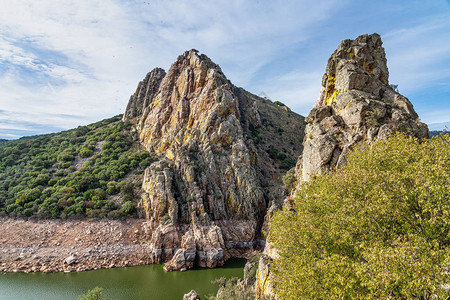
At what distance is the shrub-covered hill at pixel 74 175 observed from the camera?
47562 mm

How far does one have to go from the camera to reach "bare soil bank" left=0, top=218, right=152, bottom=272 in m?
37.4

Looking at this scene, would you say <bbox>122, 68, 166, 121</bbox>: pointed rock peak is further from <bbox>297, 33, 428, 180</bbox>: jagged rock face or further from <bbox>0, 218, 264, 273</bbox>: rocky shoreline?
<bbox>297, 33, 428, 180</bbox>: jagged rock face

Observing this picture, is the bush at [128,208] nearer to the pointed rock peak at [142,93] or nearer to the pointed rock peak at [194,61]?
the pointed rock peak at [194,61]

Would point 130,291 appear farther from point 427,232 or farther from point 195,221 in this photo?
point 427,232

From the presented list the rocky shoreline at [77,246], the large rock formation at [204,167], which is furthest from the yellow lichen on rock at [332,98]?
the rocky shoreline at [77,246]

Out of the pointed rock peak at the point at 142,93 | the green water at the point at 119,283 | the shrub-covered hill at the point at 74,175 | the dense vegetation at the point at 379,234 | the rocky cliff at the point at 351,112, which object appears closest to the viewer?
the dense vegetation at the point at 379,234

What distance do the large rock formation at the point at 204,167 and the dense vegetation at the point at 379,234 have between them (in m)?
28.4

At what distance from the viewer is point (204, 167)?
53.7 m

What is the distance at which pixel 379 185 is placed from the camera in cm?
1317

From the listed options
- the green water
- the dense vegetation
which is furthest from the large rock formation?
the dense vegetation

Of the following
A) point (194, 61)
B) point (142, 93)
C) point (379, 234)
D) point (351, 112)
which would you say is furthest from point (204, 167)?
point (142, 93)

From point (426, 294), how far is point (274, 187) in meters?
46.7

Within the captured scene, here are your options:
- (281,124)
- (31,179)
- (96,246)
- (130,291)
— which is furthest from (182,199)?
(281,124)

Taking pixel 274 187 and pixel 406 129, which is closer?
pixel 406 129
